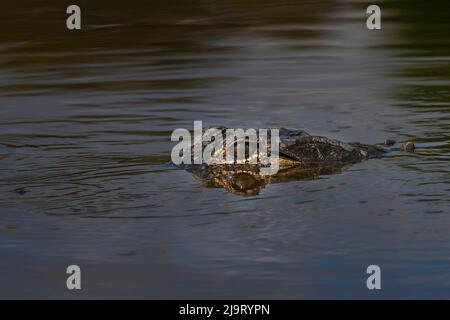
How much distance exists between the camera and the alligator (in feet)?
25.9

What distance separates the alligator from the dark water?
172 millimetres

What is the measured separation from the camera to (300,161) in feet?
27.1

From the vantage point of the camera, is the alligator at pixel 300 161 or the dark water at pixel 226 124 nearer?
the dark water at pixel 226 124

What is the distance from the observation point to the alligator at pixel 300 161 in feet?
25.9

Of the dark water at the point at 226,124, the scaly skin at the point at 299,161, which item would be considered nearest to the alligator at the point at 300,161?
the scaly skin at the point at 299,161

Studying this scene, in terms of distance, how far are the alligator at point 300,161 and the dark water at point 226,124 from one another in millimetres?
172

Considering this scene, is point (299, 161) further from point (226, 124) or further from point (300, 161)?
point (226, 124)

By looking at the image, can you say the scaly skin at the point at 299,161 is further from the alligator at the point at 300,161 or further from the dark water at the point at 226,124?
the dark water at the point at 226,124

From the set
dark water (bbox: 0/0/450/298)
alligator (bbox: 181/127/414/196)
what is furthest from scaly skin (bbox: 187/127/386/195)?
dark water (bbox: 0/0/450/298)

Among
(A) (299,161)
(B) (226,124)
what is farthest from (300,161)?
(B) (226,124)

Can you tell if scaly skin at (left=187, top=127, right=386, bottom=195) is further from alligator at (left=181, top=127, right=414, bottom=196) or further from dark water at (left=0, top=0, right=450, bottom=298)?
dark water at (left=0, top=0, right=450, bottom=298)

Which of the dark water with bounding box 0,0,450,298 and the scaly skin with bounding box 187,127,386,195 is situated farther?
the scaly skin with bounding box 187,127,386,195

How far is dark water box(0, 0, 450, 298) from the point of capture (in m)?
5.86
